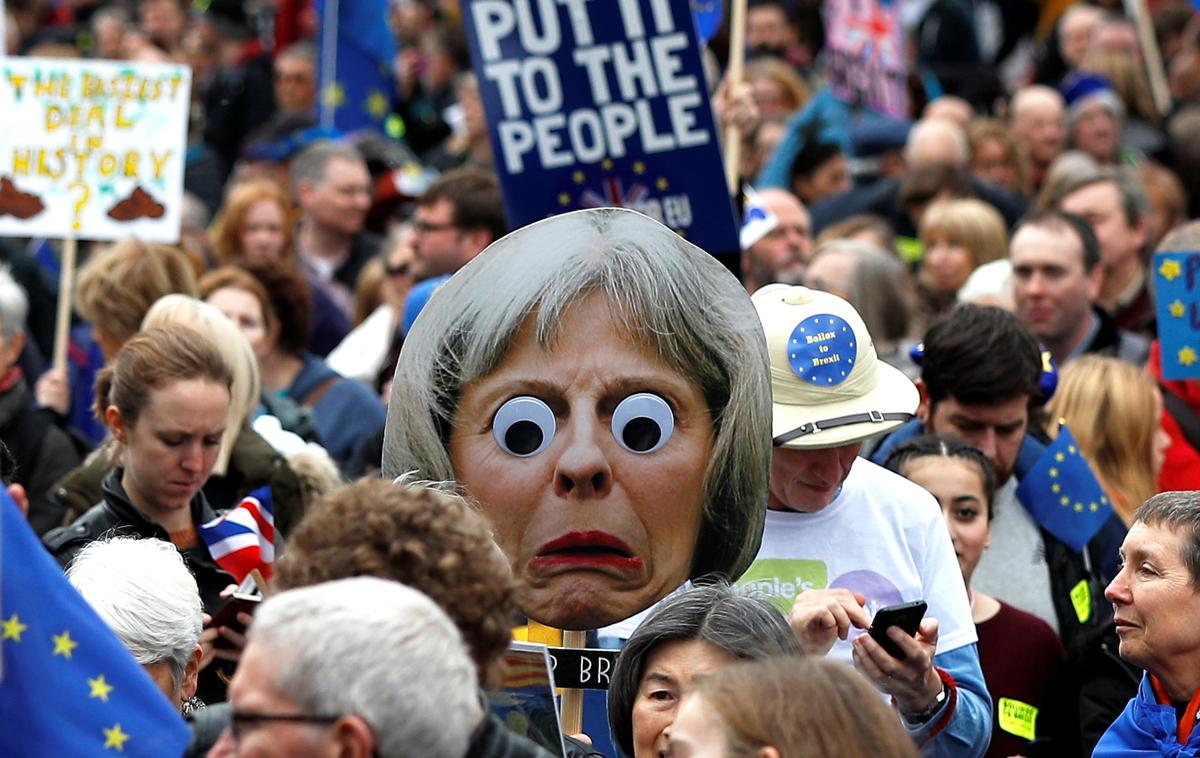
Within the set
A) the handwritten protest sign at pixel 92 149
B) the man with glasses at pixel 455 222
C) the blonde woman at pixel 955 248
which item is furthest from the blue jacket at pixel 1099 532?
the handwritten protest sign at pixel 92 149

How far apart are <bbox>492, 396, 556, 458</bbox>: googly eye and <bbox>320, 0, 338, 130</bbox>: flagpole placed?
28.4ft

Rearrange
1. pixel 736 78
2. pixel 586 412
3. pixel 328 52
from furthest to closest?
pixel 328 52 < pixel 736 78 < pixel 586 412

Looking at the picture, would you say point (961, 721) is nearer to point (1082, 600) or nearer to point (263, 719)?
point (1082, 600)

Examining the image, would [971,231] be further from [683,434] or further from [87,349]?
[683,434]

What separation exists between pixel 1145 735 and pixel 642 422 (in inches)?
53.5

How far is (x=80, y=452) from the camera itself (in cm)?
684

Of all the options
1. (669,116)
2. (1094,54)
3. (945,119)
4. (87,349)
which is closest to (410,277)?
(87,349)

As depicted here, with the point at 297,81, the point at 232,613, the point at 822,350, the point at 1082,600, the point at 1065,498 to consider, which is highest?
the point at 297,81

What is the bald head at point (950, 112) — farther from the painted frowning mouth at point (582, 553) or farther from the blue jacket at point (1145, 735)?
the painted frowning mouth at point (582, 553)

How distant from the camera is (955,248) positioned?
868 cm

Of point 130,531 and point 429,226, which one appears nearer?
point 130,531

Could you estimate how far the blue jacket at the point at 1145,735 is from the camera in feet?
13.6

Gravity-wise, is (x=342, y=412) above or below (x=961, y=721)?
above

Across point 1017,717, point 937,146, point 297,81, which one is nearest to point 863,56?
point 937,146
